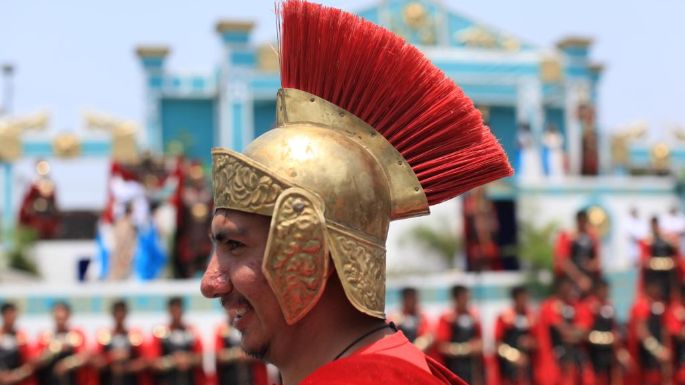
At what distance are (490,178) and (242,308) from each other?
1.96 feet

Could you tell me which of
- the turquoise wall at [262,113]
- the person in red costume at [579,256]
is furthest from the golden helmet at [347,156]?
the turquoise wall at [262,113]

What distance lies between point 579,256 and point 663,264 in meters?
1.06

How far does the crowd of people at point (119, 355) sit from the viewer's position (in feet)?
45.8

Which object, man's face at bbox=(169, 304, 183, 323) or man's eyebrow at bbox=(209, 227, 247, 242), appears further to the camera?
man's face at bbox=(169, 304, 183, 323)

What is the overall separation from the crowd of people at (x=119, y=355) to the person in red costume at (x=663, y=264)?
5429 millimetres

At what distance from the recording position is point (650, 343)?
1656cm

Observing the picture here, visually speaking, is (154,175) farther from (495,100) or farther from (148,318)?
(495,100)

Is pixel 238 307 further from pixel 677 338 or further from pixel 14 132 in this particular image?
pixel 14 132

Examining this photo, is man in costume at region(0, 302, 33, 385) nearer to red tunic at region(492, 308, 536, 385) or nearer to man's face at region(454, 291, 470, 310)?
man's face at region(454, 291, 470, 310)

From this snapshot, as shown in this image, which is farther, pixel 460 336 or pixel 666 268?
pixel 666 268

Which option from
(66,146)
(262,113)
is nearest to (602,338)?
(262,113)

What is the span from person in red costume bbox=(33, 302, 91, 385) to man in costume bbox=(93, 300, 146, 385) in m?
0.21

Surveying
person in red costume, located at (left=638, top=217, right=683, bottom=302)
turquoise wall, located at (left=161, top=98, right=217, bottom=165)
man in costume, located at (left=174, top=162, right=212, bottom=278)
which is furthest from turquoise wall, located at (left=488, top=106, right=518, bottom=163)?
man in costume, located at (left=174, top=162, right=212, bottom=278)

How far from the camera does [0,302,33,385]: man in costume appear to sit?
45.3 ft
